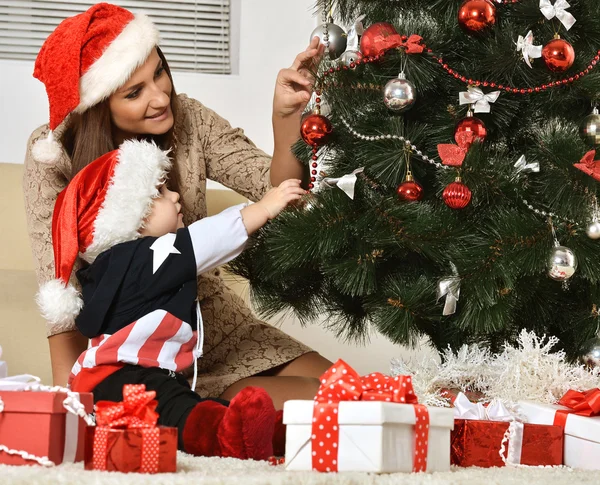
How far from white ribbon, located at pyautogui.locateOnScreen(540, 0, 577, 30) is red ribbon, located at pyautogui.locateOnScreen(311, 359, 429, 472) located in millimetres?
600

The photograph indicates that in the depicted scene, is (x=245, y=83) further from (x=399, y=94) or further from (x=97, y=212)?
(x=399, y=94)

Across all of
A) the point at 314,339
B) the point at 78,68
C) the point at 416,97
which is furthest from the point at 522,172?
the point at 314,339

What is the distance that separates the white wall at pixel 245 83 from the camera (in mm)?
2434

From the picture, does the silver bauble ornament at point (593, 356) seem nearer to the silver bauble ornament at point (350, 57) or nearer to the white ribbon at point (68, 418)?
the silver bauble ornament at point (350, 57)

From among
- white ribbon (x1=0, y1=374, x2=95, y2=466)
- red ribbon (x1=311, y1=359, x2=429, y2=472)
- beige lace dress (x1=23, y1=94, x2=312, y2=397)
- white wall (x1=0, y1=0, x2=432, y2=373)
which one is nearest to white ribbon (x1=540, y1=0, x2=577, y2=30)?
red ribbon (x1=311, y1=359, x2=429, y2=472)

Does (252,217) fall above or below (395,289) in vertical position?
above

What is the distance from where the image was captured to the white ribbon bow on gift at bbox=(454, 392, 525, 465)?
43.7 inches

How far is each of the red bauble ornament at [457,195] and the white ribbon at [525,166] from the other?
96 mm

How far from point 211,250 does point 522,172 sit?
0.55 metres

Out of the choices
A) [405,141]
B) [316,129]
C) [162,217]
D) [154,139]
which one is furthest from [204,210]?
[405,141]

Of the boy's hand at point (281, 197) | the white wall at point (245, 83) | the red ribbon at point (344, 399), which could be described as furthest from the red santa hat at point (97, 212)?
the white wall at point (245, 83)

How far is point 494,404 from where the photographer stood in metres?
1.16

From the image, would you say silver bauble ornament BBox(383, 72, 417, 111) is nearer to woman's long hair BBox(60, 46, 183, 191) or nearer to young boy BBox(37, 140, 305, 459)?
young boy BBox(37, 140, 305, 459)

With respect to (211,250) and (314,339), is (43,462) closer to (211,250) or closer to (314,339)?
(211,250)
